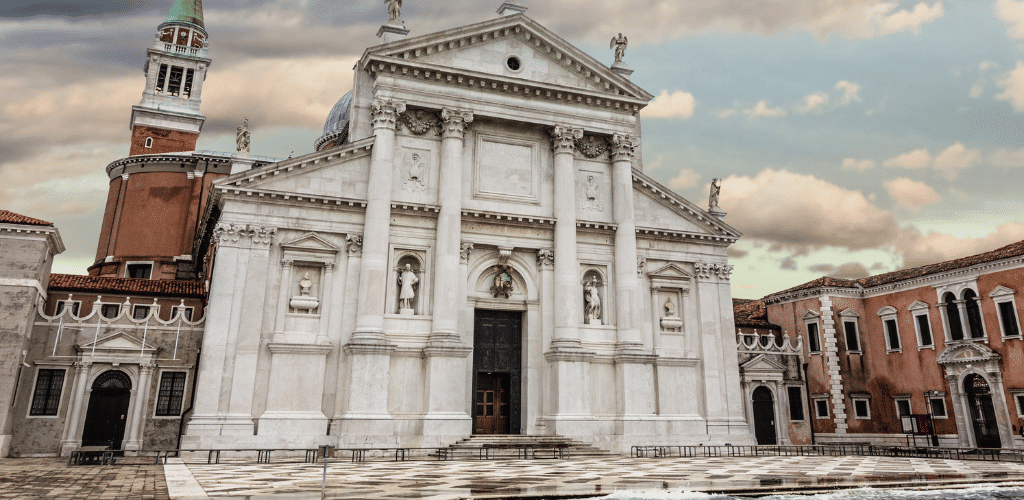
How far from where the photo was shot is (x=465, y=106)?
98.6ft

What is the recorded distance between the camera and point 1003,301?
109 feet

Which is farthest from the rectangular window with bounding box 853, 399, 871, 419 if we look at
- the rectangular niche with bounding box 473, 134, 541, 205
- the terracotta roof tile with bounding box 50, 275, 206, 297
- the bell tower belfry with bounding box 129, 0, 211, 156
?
the bell tower belfry with bounding box 129, 0, 211, 156

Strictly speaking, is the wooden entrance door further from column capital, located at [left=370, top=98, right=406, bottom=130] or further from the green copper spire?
the green copper spire

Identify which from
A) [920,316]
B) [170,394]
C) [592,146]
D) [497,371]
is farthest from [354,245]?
[920,316]

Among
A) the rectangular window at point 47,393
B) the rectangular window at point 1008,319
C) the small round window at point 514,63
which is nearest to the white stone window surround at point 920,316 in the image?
the rectangular window at point 1008,319

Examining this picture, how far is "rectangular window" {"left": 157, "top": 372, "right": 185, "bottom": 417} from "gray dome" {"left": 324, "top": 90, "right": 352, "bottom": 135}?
24893mm

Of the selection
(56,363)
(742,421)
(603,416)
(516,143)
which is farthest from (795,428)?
(56,363)

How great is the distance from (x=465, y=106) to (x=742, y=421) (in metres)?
19.3

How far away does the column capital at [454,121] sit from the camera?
29484 millimetres

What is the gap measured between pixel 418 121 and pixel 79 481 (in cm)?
1889

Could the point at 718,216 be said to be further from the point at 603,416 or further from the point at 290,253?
the point at 290,253

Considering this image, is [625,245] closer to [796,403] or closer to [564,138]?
[564,138]

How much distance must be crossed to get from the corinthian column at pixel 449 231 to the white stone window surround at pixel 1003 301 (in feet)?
86.6

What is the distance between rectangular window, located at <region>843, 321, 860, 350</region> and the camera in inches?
1565
